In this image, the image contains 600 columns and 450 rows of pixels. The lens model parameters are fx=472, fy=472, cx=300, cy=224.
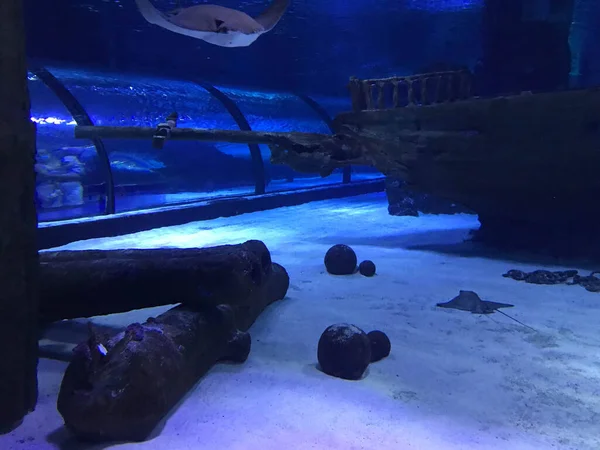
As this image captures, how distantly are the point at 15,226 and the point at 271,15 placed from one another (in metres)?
6.70

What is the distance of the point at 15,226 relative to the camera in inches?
103

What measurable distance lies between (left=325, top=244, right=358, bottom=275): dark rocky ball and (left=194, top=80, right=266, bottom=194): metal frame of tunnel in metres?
7.02

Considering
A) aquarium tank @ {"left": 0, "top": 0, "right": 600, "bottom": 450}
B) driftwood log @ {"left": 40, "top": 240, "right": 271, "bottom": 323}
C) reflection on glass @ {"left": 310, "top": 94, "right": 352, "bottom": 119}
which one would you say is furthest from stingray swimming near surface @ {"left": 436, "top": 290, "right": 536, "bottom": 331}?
reflection on glass @ {"left": 310, "top": 94, "right": 352, "bottom": 119}

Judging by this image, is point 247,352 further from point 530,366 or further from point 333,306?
point 530,366

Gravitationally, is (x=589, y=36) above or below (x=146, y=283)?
above

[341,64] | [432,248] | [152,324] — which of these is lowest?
[432,248]

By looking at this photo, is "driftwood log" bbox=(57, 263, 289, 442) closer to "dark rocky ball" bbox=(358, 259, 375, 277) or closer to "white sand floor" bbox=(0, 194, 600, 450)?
"white sand floor" bbox=(0, 194, 600, 450)

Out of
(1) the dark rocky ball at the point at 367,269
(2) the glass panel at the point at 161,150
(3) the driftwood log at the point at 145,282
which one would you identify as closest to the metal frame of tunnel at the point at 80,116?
(2) the glass panel at the point at 161,150

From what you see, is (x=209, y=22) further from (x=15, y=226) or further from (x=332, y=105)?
(x=332, y=105)

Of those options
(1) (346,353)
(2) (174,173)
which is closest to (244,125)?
(2) (174,173)

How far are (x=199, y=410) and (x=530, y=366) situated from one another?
8.19 ft

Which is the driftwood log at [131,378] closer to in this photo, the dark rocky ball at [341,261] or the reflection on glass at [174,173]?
the dark rocky ball at [341,261]

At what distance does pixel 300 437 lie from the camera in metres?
2.58

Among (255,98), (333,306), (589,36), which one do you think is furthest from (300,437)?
(589,36)
